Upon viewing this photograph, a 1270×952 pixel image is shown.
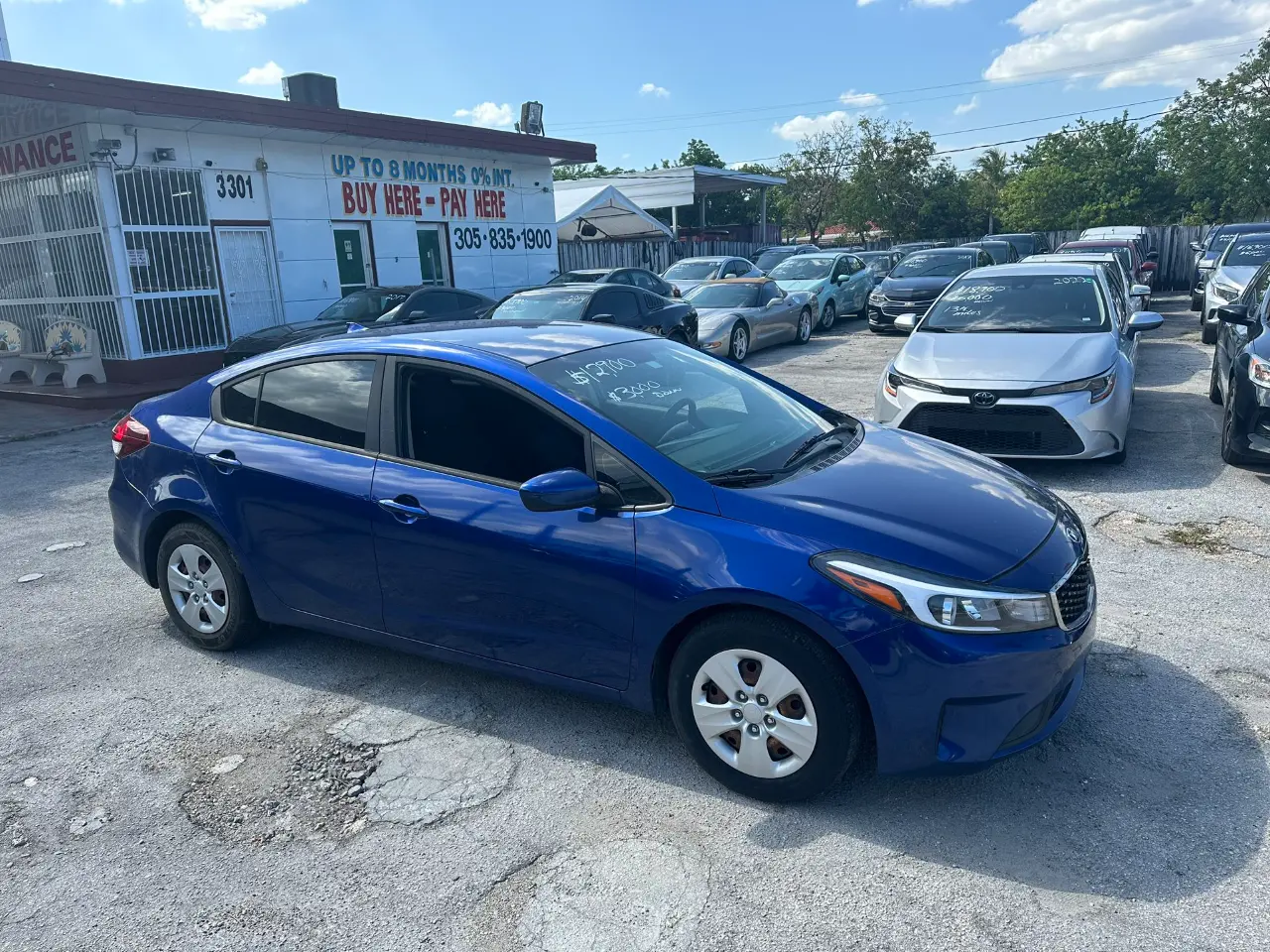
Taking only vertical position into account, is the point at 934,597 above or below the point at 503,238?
below

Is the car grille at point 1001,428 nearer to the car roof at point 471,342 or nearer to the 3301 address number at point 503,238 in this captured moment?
the car roof at point 471,342

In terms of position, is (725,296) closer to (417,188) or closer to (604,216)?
(417,188)

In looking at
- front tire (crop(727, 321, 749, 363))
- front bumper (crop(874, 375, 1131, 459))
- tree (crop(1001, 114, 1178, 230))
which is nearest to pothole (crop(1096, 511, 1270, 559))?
front bumper (crop(874, 375, 1131, 459))

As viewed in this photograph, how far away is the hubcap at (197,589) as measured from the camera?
4.47 m

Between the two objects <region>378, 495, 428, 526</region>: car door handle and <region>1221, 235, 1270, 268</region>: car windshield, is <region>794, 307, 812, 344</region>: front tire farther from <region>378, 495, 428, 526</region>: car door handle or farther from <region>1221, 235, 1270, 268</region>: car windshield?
<region>378, 495, 428, 526</region>: car door handle

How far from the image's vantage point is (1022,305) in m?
8.39

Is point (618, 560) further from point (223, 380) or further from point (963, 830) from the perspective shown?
point (223, 380)

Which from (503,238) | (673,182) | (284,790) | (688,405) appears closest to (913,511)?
(688,405)

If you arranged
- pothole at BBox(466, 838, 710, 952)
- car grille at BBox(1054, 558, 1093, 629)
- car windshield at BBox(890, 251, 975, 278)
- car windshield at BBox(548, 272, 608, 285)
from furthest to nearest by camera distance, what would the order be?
car windshield at BBox(890, 251, 975, 278) < car windshield at BBox(548, 272, 608, 285) < car grille at BBox(1054, 558, 1093, 629) < pothole at BBox(466, 838, 710, 952)

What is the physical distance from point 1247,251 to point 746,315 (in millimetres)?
8470

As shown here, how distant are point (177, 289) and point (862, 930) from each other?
14.8m

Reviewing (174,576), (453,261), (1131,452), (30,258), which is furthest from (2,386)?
(1131,452)

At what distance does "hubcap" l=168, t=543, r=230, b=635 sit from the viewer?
176 inches

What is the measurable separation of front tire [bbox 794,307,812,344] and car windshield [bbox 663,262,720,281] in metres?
2.90
